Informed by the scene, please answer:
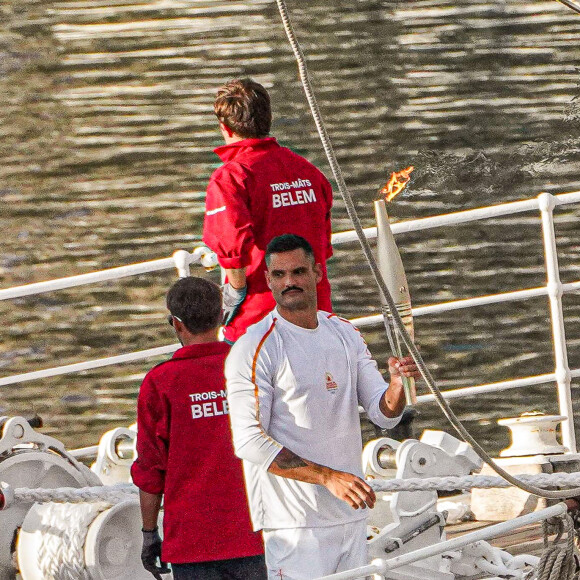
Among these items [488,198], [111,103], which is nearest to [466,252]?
[488,198]

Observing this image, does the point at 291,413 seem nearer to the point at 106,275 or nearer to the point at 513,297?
the point at 106,275

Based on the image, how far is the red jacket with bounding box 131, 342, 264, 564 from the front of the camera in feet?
10.1

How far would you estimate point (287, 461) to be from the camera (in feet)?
9.12

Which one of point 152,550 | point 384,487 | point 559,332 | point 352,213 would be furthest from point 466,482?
point 559,332

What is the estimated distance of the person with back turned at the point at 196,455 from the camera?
306 cm

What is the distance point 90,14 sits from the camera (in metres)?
9.98

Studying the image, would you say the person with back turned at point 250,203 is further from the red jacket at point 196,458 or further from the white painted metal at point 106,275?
the white painted metal at point 106,275

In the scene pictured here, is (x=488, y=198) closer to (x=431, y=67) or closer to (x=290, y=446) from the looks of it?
(x=431, y=67)

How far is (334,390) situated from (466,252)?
640cm

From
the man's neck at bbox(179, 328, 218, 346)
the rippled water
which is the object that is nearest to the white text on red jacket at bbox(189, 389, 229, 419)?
the man's neck at bbox(179, 328, 218, 346)

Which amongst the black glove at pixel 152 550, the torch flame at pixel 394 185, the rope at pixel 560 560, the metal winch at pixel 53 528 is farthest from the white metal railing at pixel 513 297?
the torch flame at pixel 394 185

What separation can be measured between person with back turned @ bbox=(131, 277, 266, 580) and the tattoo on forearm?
331mm

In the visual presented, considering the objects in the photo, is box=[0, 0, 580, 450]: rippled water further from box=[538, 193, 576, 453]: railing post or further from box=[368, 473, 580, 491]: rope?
box=[368, 473, 580, 491]: rope

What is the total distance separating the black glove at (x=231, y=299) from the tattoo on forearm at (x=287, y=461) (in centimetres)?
88
